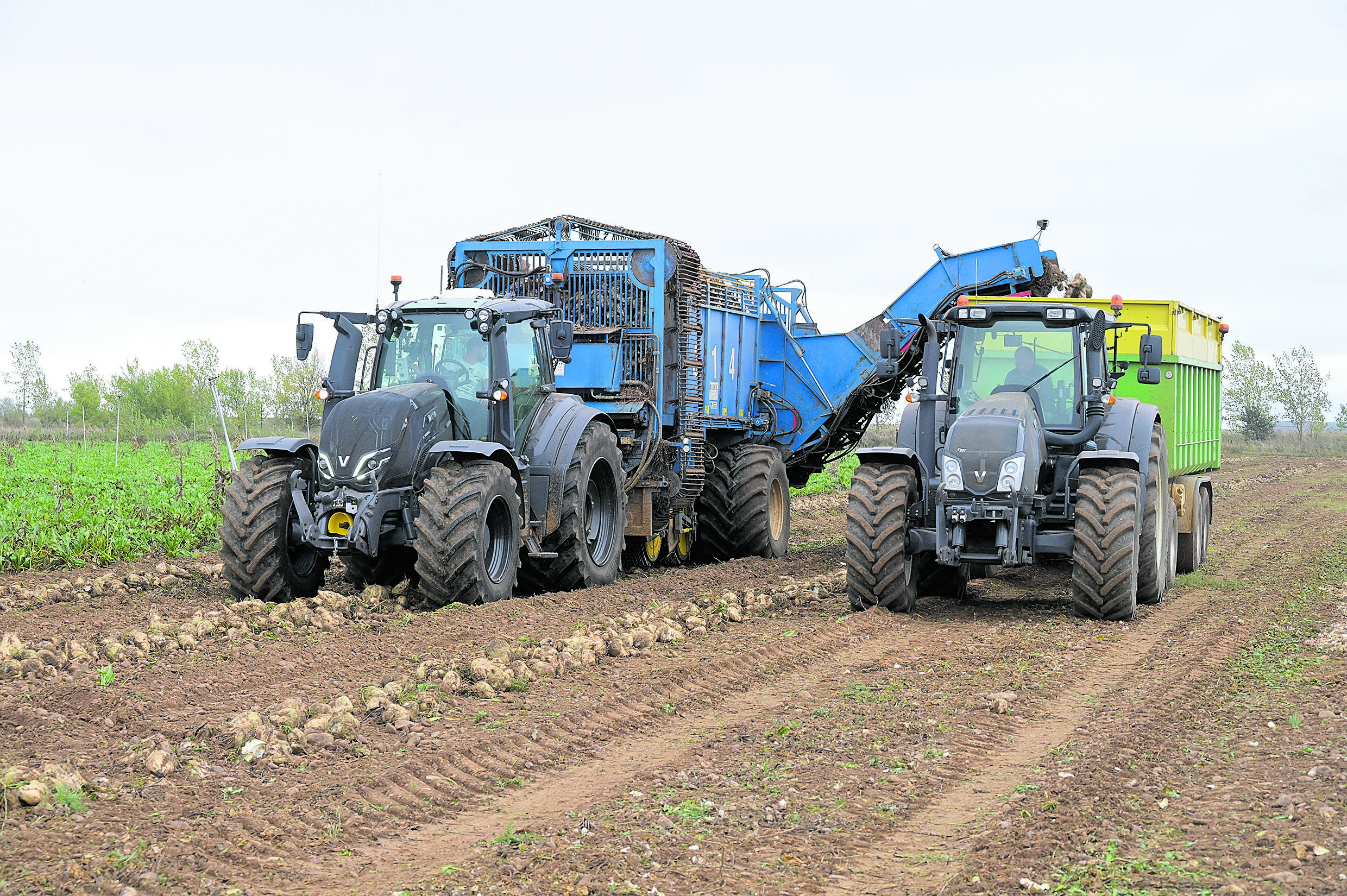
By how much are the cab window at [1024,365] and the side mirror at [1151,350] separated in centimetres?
96

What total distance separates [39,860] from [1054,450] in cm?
852

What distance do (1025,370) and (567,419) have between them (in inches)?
157

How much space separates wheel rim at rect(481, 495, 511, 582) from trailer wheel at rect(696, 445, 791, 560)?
170 inches

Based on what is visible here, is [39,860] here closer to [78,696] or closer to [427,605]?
[78,696]

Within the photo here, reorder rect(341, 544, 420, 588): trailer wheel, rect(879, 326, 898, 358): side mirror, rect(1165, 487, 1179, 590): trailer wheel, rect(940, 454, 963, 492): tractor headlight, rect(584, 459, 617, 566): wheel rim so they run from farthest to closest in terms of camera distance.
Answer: rect(1165, 487, 1179, 590): trailer wheel
rect(584, 459, 617, 566): wheel rim
rect(879, 326, 898, 358): side mirror
rect(341, 544, 420, 588): trailer wheel
rect(940, 454, 963, 492): tractor headlight

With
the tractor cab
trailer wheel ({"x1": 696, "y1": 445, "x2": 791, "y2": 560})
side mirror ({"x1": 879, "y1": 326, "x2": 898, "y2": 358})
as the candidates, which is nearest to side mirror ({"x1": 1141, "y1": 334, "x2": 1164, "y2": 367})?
side mirror ({"x1": 879, "y1": 326, "x2": 898, "y2": 358})

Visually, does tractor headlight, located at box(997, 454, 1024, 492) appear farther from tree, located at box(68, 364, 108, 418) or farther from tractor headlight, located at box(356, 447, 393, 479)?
tree, located at box(68, 364, 108, 418)

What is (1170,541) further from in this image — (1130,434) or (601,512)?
(601,512)

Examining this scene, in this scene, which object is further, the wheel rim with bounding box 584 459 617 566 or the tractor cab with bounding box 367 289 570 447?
the wheel rim with bounding box 584 459 617 566

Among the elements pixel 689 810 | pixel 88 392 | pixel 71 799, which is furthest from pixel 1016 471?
pixel 88 392

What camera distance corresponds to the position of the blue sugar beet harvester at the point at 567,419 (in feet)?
32.0

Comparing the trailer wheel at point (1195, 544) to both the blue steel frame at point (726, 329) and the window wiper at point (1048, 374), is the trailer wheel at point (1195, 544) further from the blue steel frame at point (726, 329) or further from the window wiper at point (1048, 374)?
the window wiper at point (1048, 374)

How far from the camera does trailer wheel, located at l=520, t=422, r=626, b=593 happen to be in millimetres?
11242

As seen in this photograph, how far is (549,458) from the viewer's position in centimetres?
1109
